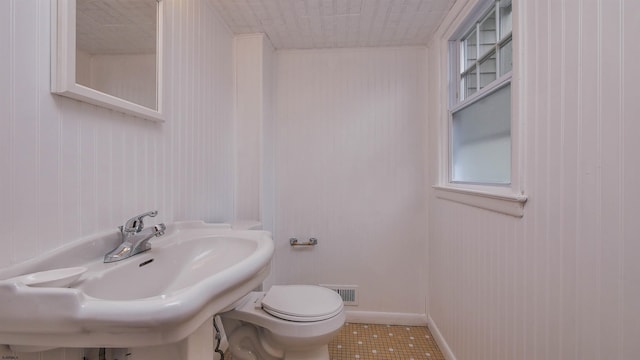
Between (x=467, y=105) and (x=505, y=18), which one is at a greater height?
(x=505, y=18)

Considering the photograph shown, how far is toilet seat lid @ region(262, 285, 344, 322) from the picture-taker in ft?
4.20

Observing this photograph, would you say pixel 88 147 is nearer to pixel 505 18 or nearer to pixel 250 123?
A: pixel 250 123

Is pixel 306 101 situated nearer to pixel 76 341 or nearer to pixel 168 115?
pixel 168 115

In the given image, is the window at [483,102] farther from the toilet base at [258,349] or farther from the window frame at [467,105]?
the toilet base at [258,349]

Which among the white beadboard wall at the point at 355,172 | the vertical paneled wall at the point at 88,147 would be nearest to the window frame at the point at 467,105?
the white beadboard wall at the point at 355,172

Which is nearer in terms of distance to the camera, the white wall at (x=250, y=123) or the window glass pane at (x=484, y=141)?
the window glass pane at (x=484, y=141)

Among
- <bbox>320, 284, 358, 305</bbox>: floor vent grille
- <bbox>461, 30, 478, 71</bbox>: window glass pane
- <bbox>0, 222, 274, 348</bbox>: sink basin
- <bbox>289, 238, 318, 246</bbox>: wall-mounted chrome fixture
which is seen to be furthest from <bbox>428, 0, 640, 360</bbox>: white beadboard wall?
<bbox>289, 238, 318, 246</bbox>: wall-mounted chrome fixture

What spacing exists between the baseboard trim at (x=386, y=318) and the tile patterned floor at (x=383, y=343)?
0.03m

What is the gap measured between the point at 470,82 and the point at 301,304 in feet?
5.08

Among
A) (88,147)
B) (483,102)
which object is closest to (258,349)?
(88,147)

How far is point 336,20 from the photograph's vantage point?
173cm

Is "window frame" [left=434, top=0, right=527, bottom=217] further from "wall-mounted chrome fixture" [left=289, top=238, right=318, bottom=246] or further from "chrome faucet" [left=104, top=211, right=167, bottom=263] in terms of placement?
"chrome faucet" [left=104, top=211, right=167, bottom=263]

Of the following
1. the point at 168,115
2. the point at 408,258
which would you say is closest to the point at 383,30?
the point at 168,115

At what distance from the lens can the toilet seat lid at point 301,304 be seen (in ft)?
4.20
